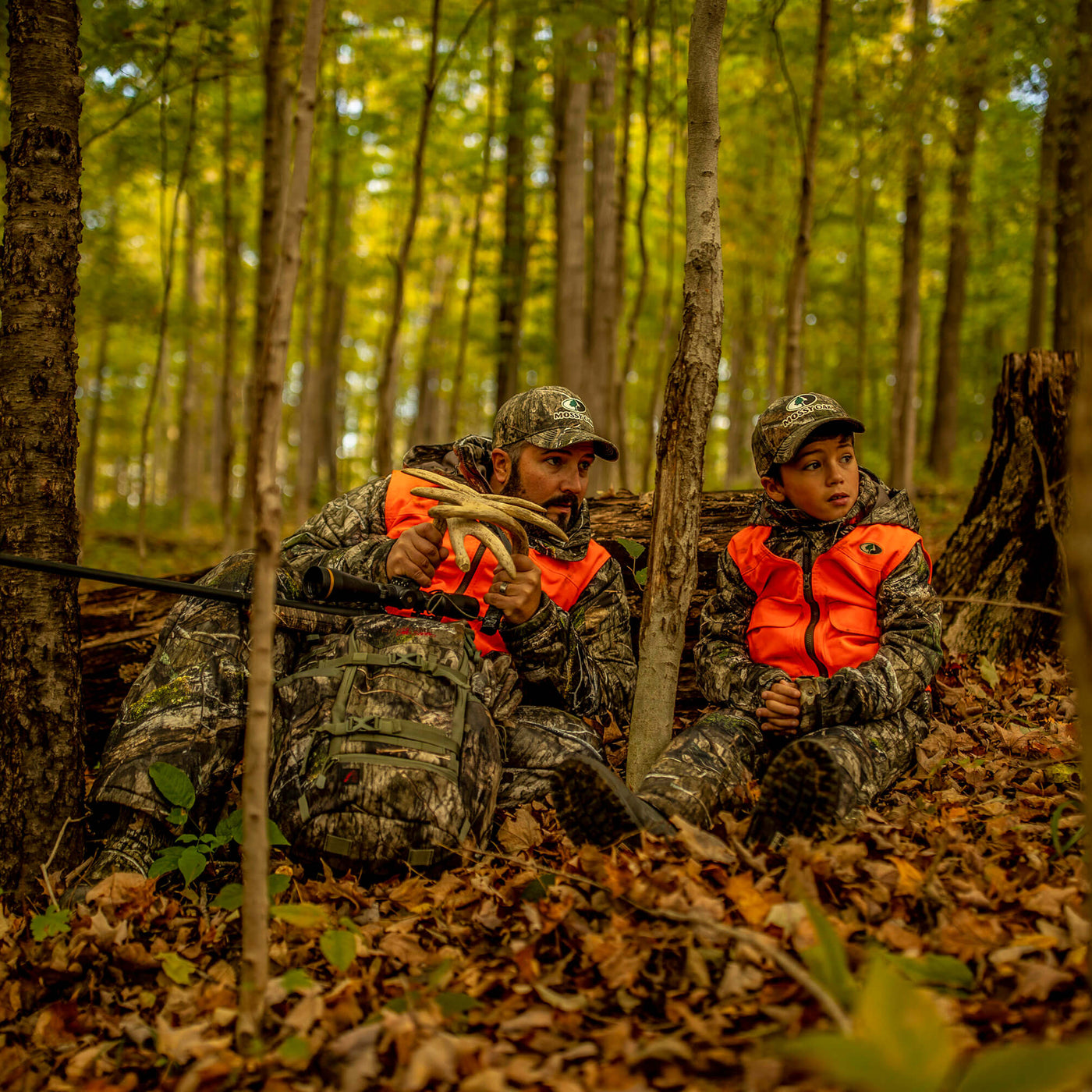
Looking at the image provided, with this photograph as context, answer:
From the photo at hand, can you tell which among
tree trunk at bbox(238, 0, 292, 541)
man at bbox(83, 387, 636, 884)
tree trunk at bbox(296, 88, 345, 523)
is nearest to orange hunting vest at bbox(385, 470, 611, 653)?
man at bbox(83, 387, 636, 884)

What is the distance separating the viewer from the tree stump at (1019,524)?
4.89 m

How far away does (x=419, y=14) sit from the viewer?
1041 cm

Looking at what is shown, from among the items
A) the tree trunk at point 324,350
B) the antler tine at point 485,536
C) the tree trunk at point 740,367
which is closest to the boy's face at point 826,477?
the antler tine at point 485,536

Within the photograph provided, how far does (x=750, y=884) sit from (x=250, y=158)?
1391 cm

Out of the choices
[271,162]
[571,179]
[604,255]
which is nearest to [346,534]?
[271,162]

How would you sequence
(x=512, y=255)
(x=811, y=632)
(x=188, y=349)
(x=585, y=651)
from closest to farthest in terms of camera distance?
(x=811, y=632), (x=585, y=651), (x=512, y=255), (x=188, y=349)

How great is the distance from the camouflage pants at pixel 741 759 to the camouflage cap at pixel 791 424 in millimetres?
1271

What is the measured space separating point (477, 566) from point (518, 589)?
41 cm

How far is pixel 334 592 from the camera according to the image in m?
3.31

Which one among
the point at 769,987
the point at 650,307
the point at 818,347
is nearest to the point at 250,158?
the point at 650,307

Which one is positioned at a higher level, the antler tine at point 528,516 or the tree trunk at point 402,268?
the tree trunk at point 402,268

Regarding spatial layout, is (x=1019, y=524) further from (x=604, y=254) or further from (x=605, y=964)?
(x=604, y=254)

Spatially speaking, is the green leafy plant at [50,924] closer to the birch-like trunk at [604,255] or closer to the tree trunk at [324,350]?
the birch-like trunk at [604,255]

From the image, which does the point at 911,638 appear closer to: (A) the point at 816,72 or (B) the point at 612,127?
(A) the point at 816,72
